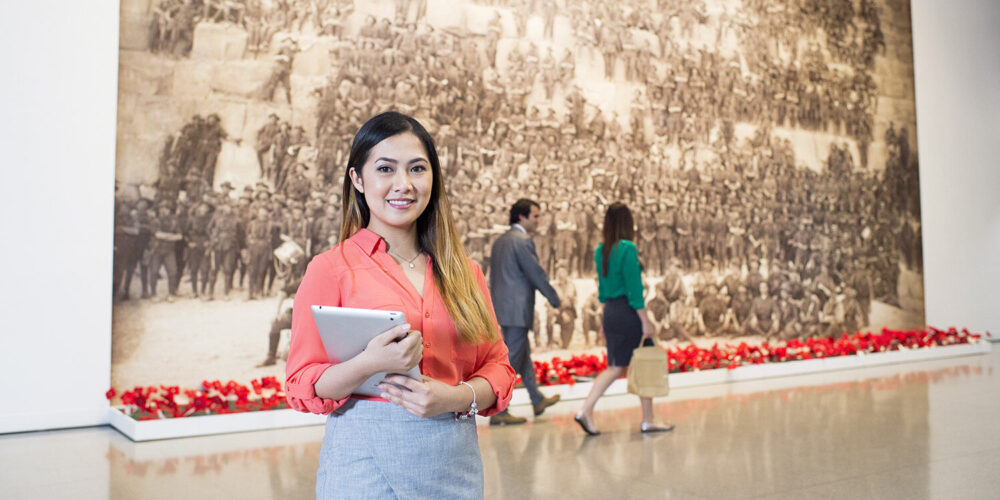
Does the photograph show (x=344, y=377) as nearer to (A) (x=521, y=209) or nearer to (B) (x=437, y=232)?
(B) (x=437, y=232)

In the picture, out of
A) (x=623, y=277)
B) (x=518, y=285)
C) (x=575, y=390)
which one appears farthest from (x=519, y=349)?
(x=575, y=390)

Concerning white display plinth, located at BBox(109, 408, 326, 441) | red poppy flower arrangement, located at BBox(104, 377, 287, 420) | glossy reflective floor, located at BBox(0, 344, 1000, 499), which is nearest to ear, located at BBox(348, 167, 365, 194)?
glossy reflective floor, located at BBox(0, 344, 1000, 499)

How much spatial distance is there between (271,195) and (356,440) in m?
7.92

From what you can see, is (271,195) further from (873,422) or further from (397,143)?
(397,143)

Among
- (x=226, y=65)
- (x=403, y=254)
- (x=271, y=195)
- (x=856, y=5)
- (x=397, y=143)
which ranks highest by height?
(x=856, y=5)

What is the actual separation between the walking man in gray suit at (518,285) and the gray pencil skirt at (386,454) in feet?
19.0

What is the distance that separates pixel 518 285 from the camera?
788 centimetres

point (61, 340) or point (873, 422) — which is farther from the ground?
point (61, 340)

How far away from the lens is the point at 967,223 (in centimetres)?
1594

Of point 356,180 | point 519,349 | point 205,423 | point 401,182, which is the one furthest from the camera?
point 519,349

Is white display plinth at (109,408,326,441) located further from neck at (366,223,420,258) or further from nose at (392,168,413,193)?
nose at (392,168,413,193)

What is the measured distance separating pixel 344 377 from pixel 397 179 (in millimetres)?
539

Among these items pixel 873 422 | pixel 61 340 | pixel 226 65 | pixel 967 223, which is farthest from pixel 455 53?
pixel 967 223

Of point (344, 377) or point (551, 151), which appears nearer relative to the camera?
point (344, 377)
